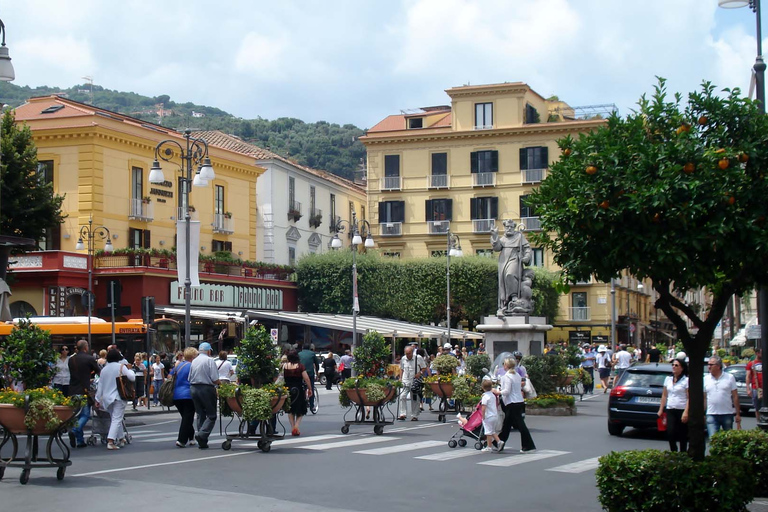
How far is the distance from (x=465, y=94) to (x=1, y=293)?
41.7 metres

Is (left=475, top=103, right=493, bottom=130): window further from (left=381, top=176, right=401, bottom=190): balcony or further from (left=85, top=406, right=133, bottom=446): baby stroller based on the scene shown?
(left=85, top=406, right=133, bottom=446): baby stroller

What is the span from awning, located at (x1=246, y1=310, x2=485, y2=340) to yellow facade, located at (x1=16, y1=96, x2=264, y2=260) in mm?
6351

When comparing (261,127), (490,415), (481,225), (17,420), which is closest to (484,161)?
(481,225)

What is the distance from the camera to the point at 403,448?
16391mm

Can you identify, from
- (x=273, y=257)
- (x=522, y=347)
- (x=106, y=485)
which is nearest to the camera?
(x=106, y=485)

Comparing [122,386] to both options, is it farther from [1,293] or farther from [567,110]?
[567,110]

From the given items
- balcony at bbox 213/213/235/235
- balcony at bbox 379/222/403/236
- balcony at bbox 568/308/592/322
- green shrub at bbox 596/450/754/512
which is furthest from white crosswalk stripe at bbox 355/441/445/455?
balcony at bbox 568/308/592/322

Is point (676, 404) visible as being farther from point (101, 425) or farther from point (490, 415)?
point (101, 425)

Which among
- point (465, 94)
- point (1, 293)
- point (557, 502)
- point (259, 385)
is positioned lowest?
point (557, 502)

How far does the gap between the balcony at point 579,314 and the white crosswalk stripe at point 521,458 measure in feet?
157

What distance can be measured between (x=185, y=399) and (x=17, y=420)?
4.50 meters

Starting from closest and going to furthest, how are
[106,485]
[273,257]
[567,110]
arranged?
[106,485] → [273,257] → [567,110]

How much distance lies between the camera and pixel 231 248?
172ft

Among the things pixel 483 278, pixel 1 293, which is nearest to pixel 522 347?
pixel 1 293
